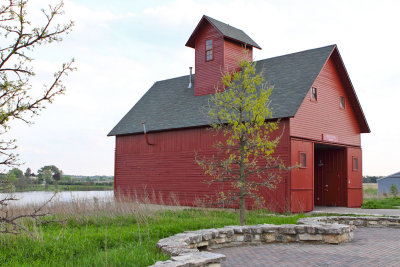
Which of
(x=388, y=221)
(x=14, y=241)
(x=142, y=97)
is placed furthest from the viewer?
(x=142, y=97)

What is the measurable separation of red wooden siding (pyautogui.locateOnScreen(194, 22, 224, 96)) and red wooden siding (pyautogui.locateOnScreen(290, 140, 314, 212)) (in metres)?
6.14

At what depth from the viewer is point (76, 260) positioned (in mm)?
7133

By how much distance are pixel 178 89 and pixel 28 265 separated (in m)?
18.9

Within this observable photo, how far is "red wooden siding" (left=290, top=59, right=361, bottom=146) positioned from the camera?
17344 millimetres

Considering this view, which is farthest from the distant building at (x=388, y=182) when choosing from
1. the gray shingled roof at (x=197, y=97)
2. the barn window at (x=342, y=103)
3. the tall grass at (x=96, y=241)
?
the tall grass at (x=96, y=241)

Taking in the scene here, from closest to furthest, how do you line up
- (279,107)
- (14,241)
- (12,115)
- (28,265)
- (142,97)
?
(12,115), (28,265), (14,241), (279,107), (142,97)

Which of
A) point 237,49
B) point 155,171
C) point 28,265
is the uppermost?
point 237,49

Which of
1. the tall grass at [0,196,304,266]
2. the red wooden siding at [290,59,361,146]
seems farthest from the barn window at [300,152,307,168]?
the tall grass at [0,196,304,266]

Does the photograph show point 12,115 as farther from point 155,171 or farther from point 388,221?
point 155,171

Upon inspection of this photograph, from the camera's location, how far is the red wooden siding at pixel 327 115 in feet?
56.9

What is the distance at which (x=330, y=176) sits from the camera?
2114 centimetres

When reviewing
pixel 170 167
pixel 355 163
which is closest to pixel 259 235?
pixel 170 167

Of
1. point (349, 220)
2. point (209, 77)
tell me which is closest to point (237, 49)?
point (209, 77)

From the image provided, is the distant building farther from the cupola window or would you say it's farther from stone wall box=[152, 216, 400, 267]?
stone wall box=[152, 216, 400, 267]
